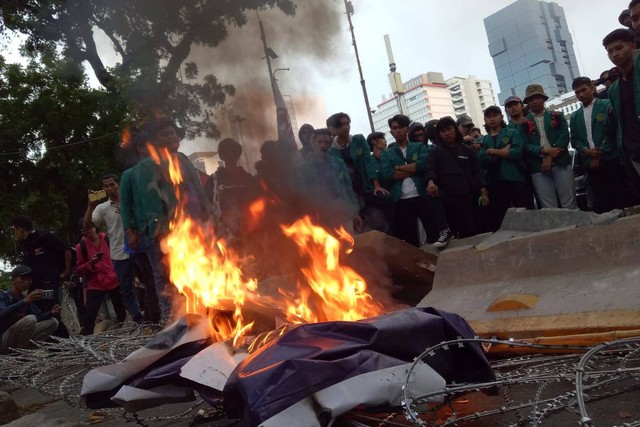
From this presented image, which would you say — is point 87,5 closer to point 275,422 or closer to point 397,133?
point 397,133

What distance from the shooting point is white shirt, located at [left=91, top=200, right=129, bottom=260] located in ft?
21.7

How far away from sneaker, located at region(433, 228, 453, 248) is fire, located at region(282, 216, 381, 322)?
4.90ft

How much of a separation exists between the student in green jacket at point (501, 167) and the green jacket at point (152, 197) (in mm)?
3311

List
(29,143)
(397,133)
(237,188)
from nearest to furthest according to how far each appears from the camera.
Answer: (237,188) < (397,133) < (29,143)

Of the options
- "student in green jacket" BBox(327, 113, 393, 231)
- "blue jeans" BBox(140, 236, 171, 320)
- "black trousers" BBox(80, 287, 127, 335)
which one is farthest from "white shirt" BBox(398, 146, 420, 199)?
"black trousers" BBox(80, 287, 127, 335)

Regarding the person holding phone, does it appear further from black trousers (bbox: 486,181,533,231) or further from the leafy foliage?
black trousers (bbox: 486,181,533,231)

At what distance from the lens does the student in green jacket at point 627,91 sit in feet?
14.7

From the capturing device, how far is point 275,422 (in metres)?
2.06

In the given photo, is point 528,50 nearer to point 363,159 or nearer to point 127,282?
point 363,159

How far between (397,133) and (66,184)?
1493cm

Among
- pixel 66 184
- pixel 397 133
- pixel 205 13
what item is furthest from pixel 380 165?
pixel 66 184

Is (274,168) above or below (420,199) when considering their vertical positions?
above

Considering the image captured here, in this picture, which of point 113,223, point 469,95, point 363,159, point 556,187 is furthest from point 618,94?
point 469,95

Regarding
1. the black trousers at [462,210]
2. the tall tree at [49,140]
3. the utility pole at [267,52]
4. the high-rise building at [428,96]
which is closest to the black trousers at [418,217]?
the black trousers at [462,210]
